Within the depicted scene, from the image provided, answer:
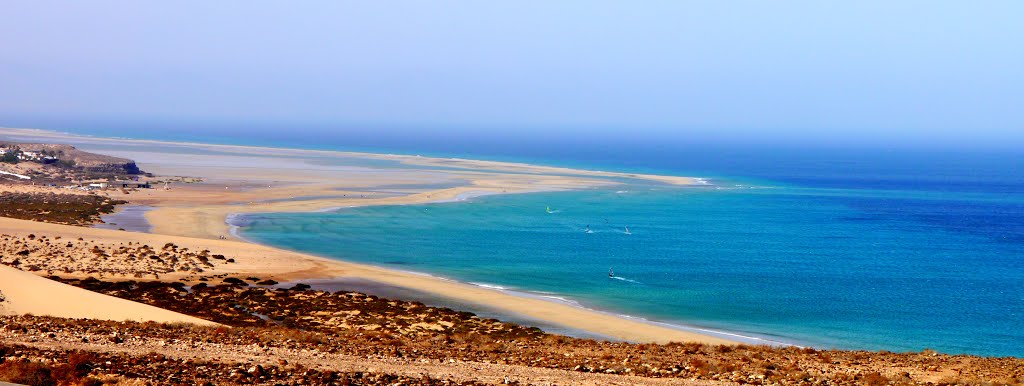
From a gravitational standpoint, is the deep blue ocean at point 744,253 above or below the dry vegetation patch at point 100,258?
above

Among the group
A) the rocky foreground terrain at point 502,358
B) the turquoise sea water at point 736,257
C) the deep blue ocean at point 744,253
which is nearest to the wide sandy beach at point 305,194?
the deep blue ocean at point 744,253

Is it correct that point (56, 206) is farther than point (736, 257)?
Yes

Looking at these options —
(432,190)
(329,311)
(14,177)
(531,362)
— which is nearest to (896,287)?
(329,311)

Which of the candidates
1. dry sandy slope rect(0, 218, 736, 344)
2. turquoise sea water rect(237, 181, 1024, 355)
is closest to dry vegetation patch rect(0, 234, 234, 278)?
dry sandy slope rect(0, 218, 736, 344)

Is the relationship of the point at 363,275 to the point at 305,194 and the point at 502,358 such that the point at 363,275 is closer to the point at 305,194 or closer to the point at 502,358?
the point at 502,358

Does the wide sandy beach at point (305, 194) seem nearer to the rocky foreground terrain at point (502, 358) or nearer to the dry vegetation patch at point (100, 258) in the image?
the dry vegetation patch at point (100, 258)

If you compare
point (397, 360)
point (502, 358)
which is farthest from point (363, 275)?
A: point (397, 360)

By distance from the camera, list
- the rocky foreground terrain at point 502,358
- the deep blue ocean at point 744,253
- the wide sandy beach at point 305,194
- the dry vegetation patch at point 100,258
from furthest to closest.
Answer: the dry vegetation patch at point 100,258 → the wide sandy beach at point 305,194 → the deep blue ocean at point 744,253 → the rocky foreground terrain at point 502,358

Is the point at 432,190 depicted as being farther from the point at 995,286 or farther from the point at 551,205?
the point at 995,286
